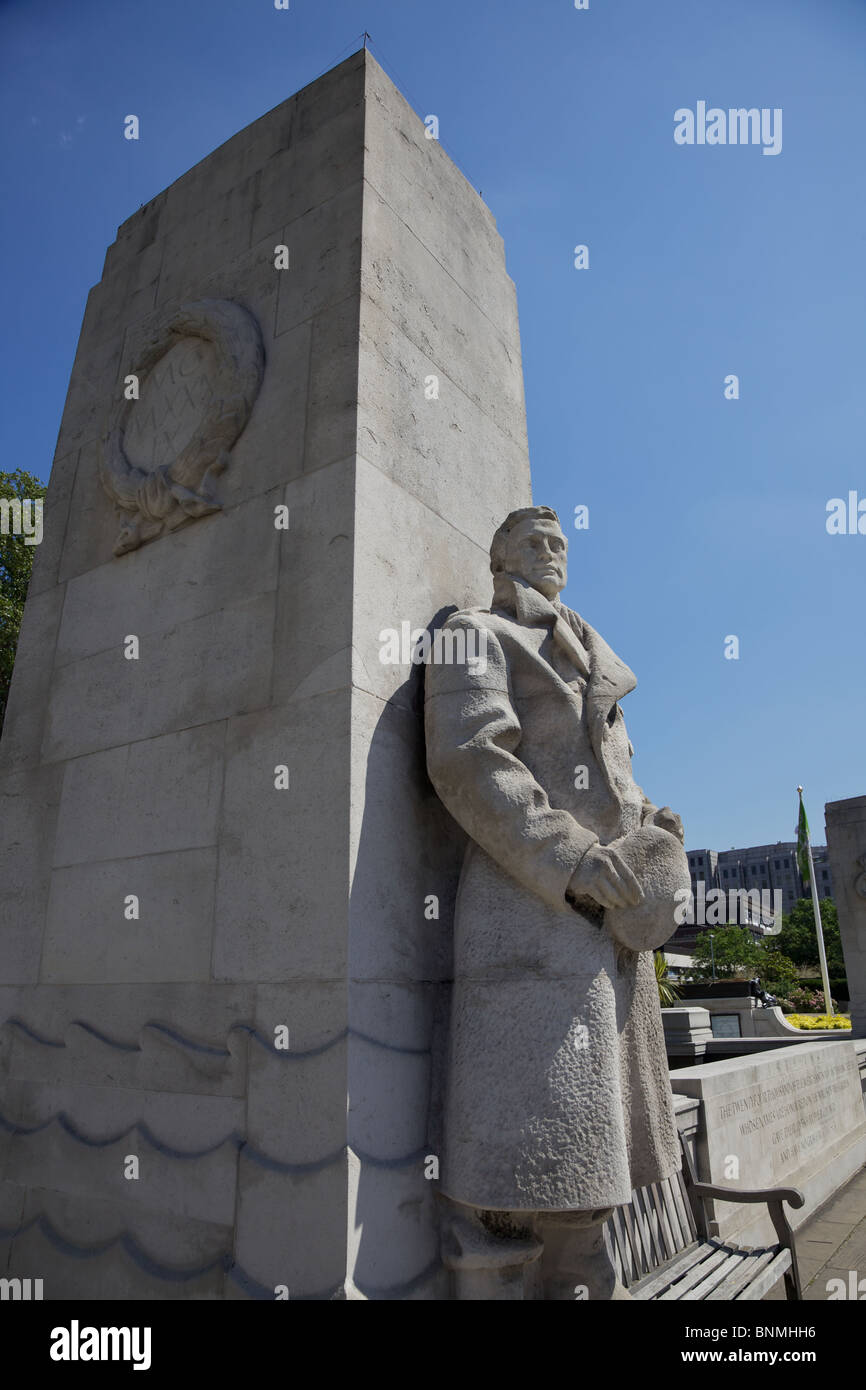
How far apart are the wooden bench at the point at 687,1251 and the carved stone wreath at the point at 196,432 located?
170 inches

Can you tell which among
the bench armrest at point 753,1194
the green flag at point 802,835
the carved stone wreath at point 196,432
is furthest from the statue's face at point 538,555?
the green flag at point 802,835

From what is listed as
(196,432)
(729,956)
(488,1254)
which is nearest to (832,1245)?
(488,1254)

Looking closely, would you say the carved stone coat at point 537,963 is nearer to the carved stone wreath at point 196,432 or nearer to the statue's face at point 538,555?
the statue's face at point 538,555

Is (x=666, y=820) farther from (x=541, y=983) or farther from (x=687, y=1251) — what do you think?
(x=687, y=1251)

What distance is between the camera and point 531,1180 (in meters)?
3.14

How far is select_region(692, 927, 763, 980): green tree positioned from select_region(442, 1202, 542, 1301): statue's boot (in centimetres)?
4755

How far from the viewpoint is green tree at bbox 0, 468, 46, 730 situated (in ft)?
61.8

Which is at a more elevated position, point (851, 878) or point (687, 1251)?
point (851, 878)

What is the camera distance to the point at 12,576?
801 inches

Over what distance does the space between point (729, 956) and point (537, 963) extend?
162ft

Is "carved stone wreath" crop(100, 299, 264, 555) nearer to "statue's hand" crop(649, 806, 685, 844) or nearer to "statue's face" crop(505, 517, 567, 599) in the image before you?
"statue's face" crop(505, 517, 567, 599)

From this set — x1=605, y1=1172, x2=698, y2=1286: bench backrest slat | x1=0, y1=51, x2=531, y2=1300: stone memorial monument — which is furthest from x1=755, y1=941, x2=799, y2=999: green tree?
x1=0, y1=51, x2=531, y2=1300: stone memorial monument
